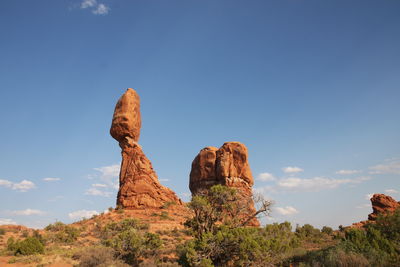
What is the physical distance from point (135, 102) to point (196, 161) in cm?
1387

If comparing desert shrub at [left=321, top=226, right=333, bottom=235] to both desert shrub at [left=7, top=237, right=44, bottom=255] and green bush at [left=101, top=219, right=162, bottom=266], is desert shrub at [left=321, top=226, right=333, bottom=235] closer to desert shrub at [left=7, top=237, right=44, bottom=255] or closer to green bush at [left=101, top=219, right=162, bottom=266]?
green bush at [left=101, top=219, right=162, bottom=266]

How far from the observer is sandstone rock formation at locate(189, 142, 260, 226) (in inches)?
1574

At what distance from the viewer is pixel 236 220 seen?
16391mm

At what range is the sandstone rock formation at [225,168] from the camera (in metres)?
40.0

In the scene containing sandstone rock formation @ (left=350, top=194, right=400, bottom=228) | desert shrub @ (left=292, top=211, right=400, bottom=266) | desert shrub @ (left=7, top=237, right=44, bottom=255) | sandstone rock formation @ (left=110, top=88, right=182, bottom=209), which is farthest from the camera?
sandstone rock formation @ (left=350, top=194, right=400, bottom=228)

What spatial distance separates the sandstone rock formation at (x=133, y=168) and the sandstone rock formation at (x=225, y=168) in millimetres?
6174

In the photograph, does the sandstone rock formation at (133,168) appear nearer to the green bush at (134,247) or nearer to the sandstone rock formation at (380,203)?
the green bush at (134,247)

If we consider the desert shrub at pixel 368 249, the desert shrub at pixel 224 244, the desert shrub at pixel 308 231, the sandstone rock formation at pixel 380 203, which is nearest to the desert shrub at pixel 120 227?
the desert shrub at pixel 224 244

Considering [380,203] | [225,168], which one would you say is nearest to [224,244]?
[225,168]

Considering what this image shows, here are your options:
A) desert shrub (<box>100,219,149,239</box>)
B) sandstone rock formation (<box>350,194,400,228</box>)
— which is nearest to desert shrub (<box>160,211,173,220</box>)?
desert shrub (<box>100,219,149,239</box>)

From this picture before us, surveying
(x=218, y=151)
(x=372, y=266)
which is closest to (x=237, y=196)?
(x=372, y=266)

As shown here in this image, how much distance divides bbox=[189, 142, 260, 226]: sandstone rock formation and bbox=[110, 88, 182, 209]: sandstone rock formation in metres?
6.17

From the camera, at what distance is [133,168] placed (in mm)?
35469

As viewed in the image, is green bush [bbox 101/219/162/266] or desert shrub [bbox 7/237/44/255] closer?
green bush [bbox 101/219/162/266]
